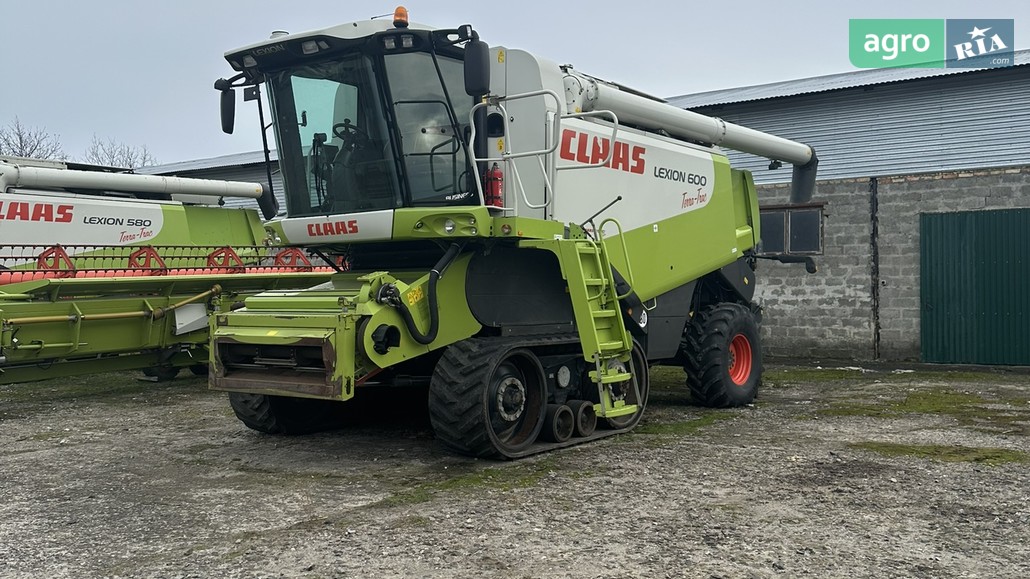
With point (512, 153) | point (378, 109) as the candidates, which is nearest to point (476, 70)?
point (378, 109)

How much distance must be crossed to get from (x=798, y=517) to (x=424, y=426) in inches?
148

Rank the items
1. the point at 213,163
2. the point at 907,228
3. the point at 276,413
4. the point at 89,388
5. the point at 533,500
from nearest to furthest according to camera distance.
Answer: the point at 533,500 → the point at 276,413 → the point at 89,388 → the point at 907,228 → the point at 213,163

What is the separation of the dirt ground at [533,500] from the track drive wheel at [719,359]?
1.12 ft

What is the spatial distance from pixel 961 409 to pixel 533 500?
538 cm

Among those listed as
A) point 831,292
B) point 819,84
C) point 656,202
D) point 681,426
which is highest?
point 819,84

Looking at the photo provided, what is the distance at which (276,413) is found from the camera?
24.1 feet

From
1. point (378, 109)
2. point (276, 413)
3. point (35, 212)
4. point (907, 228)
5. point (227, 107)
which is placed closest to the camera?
point (378, 109)

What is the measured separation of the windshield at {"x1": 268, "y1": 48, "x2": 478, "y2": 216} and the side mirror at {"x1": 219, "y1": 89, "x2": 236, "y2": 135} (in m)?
0.48

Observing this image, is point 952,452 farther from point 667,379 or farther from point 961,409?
point 667,379

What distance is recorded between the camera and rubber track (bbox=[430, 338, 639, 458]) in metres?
6.13

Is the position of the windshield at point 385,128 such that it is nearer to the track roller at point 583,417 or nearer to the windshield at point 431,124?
the windshield at point 431,124

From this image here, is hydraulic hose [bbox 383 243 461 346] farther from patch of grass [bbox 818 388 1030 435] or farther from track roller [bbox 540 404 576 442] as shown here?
patch of grass [bbox 818 388 1030 435]

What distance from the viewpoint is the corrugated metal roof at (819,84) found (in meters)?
13.4

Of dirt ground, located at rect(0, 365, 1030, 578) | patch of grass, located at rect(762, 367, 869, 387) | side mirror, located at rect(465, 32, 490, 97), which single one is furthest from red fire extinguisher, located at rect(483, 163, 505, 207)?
patch of grass, located at rect(762, 367, 869, 387)
